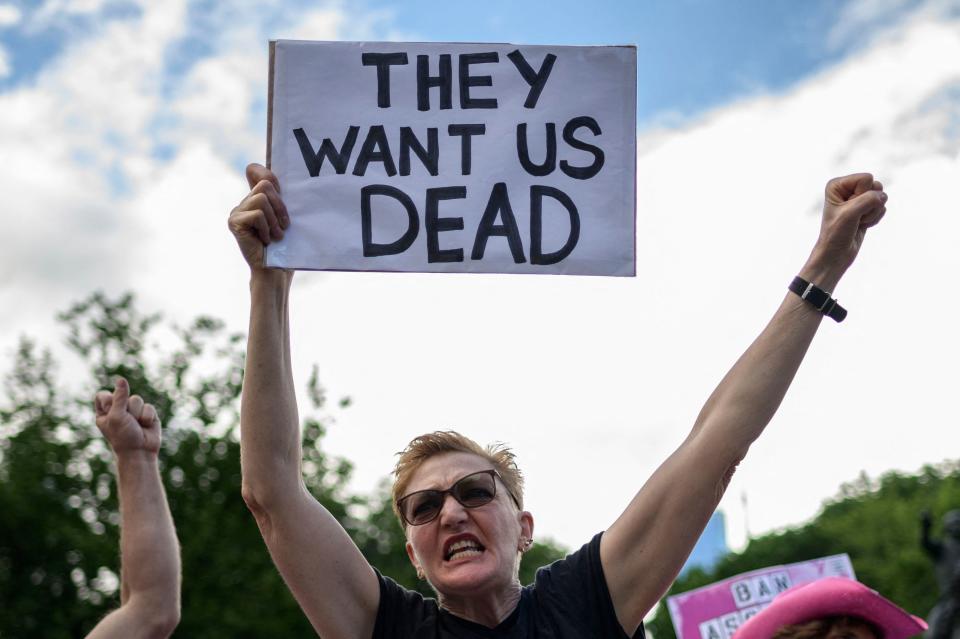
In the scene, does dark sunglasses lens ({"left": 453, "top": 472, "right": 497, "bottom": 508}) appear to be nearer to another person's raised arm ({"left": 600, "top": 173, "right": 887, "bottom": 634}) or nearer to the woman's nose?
the woman's nose

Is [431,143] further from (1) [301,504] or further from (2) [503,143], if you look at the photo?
(1) [301,504]

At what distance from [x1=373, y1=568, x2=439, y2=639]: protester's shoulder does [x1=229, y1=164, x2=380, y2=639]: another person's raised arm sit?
26 mm

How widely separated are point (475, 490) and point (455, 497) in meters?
0.06

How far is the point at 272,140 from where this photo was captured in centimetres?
322

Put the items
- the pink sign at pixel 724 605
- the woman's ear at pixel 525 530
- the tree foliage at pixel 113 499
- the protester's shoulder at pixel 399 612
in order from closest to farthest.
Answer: the protester's shoulder at pixel 399 612 → the woman's ear at pixel 525 530 → the pink sign at pixel 724 605 → the tree foliage at pixel 113 499

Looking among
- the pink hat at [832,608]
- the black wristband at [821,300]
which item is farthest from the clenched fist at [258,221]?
the pink hat at [832,608]

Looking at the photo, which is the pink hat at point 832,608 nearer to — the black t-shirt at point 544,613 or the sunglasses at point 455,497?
the black t-shirt at point 544,613

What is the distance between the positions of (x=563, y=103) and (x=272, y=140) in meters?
0.81

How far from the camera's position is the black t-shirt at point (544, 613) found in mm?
2910

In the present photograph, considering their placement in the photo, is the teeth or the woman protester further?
the teeth

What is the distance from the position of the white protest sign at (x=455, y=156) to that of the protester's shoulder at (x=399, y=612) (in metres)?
0.85

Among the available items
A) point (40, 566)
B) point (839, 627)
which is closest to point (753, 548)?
point (40, 566)

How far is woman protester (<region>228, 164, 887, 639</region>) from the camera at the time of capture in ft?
9.31

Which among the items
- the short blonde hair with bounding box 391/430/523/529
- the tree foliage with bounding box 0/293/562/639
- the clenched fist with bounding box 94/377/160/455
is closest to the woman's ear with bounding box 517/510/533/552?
the short blonde hair with bounding box 391/430/523/529
